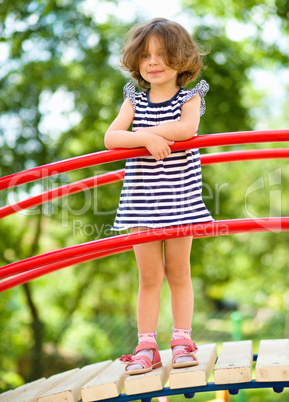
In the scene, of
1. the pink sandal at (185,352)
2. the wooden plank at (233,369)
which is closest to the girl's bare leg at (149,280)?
the pink sandal at (185,352)

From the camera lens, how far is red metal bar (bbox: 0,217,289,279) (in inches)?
71.4

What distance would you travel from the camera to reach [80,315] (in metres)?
7.46

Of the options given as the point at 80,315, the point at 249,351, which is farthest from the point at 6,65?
the point at 249,351

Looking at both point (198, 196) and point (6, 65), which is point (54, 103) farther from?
point (198, 196)

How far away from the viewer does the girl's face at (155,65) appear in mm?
1925

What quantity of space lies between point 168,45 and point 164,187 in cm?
49

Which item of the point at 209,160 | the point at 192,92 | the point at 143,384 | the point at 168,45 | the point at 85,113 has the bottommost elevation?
the point at 143,384

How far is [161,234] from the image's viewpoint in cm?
180

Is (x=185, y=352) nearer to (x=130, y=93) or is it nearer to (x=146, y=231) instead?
(x=146, y=231)

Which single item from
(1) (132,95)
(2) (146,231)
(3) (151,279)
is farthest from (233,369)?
(1) (132,95)

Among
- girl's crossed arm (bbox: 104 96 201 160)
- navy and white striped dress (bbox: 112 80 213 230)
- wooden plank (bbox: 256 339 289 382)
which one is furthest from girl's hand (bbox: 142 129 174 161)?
wooden plank (bbox: 256 339 289 382)

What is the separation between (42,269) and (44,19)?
4.34m

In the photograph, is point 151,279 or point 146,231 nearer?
point 146,231

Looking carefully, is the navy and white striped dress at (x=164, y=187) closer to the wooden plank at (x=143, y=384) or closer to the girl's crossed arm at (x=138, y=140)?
the girl's crossed arm at (x=138, y=140)
